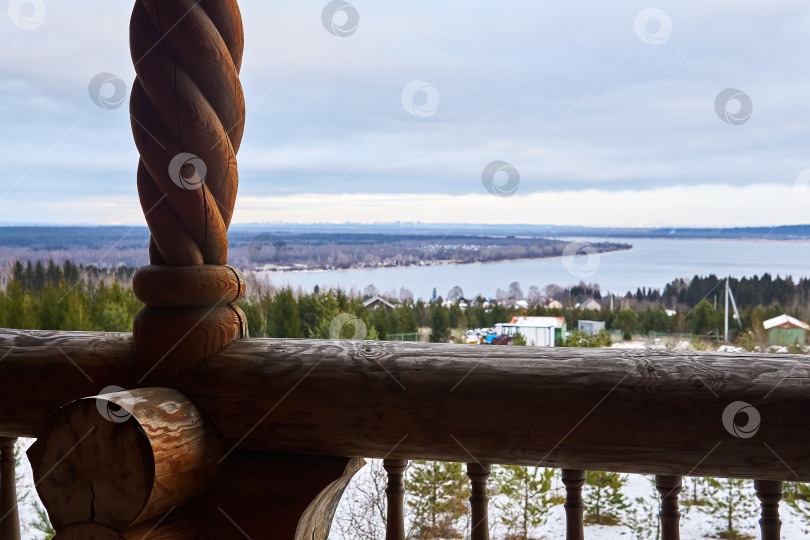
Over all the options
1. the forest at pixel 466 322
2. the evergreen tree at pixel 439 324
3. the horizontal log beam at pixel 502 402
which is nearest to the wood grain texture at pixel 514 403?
the horizontal log beam at pixel 502 402

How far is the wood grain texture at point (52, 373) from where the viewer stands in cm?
125

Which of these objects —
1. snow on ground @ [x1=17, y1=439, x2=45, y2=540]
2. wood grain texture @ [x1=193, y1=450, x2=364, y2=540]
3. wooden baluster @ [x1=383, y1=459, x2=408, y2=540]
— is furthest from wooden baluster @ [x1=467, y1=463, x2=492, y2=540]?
snow on ground @ [x1=17, y1=439, x2=45, y2=540]

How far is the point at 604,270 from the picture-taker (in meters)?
2.27

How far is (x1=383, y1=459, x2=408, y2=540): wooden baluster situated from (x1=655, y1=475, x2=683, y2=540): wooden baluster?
470 millimetres

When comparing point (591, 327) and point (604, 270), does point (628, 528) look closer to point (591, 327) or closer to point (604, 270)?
point (591, 327)

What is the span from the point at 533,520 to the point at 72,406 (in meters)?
1.98

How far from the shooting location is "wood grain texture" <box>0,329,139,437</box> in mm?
1254

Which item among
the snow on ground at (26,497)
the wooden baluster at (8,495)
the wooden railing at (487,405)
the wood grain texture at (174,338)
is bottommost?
the snow on ground at (26,497)

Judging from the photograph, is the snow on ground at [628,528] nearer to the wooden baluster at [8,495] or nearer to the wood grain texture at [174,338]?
the wooden baluster at [8,495]

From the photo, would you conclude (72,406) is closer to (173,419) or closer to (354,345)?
(173,419)

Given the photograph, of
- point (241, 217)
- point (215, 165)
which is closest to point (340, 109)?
point (241, 217)

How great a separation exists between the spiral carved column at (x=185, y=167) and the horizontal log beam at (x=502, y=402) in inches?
3.0

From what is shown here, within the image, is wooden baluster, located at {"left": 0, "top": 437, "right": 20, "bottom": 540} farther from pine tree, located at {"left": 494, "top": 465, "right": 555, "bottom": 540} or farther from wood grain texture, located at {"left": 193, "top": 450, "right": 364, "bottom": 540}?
pine tree, located at {"left": 494, "top": 465, "right": 555, "bottom": 540}

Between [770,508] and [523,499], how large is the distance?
1615 millimetres
